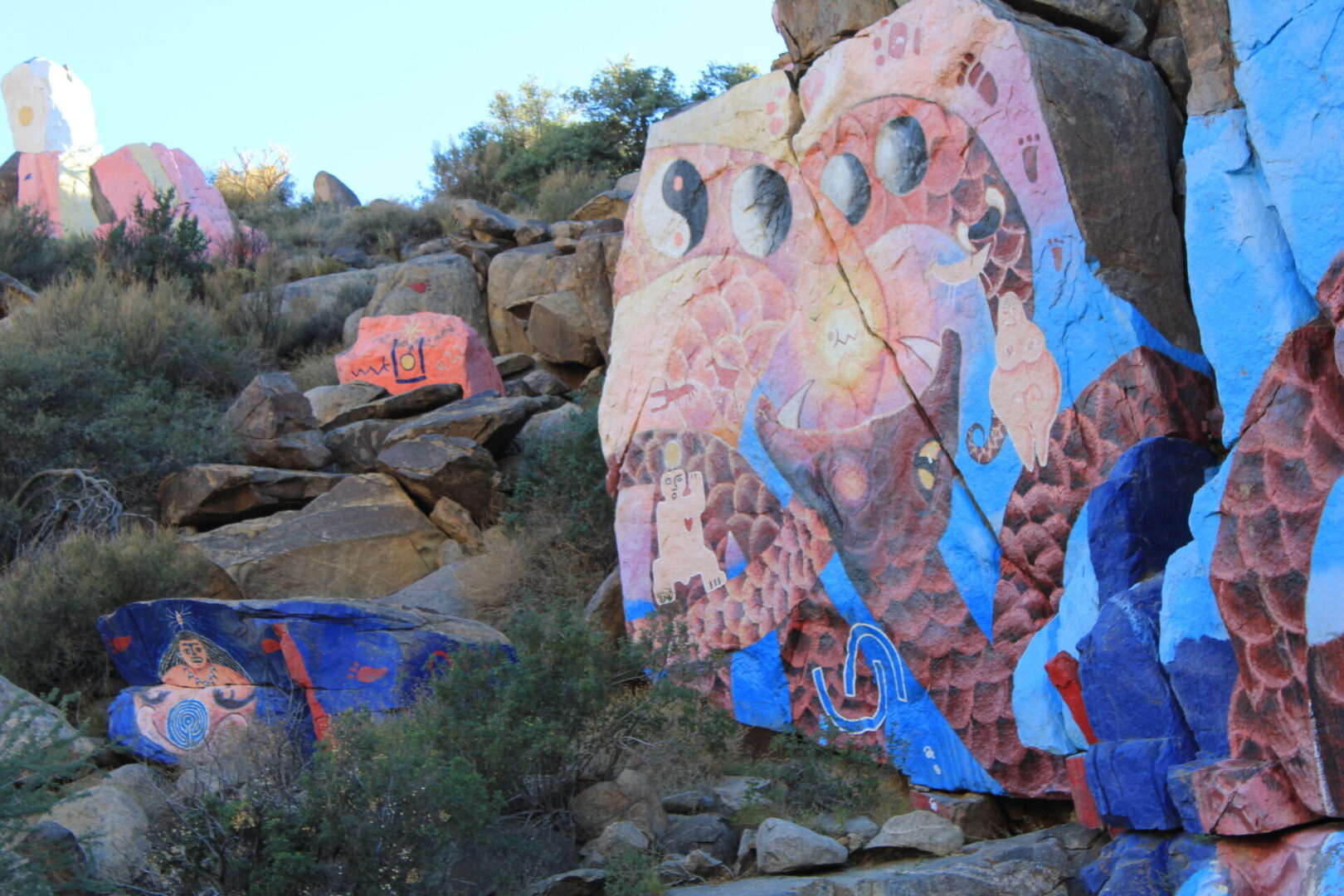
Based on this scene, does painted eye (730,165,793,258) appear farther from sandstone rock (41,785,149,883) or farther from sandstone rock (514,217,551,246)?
sandstone rock (514,217,551,246)

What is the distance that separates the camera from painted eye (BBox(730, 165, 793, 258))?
696 centimetres

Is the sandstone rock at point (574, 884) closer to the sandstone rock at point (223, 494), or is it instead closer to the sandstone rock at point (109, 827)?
the sandstone rock at point (109, 827)

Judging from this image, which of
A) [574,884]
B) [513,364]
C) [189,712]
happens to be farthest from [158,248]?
[574,884]

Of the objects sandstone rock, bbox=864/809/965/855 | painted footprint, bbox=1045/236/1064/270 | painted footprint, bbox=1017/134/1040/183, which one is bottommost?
sandstone rock, bbox=864/809/965/855

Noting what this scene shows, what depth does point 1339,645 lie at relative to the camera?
3.62m

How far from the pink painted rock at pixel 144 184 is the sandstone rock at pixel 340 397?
9.03m

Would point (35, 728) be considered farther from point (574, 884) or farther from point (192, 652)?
point (574, 884)

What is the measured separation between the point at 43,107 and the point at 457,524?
52.1 feet

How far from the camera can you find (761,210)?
707cm

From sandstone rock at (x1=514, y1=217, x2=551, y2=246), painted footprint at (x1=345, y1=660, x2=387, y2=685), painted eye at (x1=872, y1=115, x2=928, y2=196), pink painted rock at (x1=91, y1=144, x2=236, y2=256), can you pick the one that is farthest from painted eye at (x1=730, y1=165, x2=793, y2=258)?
pink painted rock at (x1=91, y1=144, x2=236, y2=256)

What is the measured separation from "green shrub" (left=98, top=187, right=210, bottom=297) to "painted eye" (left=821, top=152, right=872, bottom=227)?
12.3 meters

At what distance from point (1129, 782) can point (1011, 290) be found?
2.35m

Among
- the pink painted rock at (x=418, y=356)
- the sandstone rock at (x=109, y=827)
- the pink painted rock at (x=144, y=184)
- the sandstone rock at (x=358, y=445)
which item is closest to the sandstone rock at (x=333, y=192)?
the pink painted rock at (x=144, y=184)

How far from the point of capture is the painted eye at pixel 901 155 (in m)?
6.18
